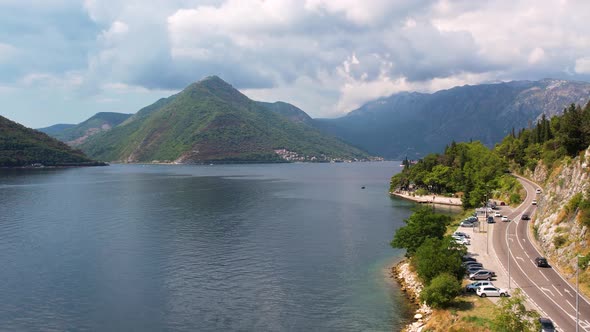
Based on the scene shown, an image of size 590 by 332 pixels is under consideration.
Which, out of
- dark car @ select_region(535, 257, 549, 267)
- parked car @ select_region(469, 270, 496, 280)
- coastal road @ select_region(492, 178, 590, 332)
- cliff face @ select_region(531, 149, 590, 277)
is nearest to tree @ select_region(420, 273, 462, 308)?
parked car @ select_region(469, 270, 496, 280)

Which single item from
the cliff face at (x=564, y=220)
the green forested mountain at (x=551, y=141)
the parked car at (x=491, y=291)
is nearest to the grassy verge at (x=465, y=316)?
the parked car at (x=491, y=291)

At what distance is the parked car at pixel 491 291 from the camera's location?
49938mm

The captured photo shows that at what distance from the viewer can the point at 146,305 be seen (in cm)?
5612

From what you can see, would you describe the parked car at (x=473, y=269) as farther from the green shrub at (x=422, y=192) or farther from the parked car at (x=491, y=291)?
the green shrub at (x=422, y=192)

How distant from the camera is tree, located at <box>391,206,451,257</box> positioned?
7006cm

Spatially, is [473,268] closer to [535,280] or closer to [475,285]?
[475,285]

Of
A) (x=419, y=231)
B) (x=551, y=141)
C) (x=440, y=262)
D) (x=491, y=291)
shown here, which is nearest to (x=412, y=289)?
(x=440, y=262)

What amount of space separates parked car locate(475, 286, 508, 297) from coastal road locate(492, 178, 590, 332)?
2.45m

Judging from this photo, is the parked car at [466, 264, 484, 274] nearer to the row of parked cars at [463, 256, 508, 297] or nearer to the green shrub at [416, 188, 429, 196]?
the row of parked cars at [463, 256, 508, 297]

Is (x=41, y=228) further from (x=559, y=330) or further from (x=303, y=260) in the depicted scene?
(x=559, y=330)

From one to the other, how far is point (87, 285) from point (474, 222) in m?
77.3

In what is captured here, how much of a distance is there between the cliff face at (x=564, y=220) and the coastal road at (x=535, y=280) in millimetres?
2214

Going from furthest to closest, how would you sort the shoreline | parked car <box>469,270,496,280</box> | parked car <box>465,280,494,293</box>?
the shoreline, parked car <box>469,270,496,280</box>, parked car <box>465,280,494,293</box>

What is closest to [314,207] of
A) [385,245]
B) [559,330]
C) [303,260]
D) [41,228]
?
[385,245]
